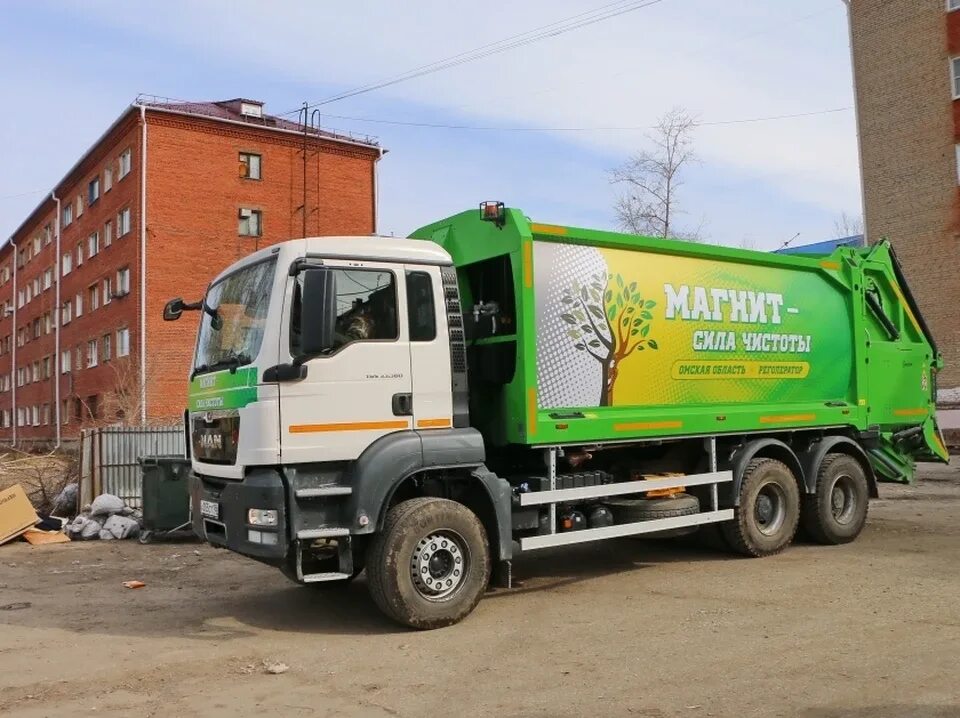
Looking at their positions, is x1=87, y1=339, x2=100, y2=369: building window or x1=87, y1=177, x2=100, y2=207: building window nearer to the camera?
x1=87, y1=339, x2=100, y2=369: building window

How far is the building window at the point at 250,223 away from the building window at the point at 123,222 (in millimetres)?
4353

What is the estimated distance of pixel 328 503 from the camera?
20.8 ft

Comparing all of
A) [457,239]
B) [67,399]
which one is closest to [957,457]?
[457,239]

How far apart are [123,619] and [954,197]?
26.0 metres

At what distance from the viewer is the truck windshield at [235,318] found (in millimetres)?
6520

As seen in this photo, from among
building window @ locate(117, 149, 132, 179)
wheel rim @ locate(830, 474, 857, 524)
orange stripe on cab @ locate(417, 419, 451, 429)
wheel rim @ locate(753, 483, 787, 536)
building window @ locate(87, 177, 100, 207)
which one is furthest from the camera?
building window @ locate(87, 177, 100, 207)

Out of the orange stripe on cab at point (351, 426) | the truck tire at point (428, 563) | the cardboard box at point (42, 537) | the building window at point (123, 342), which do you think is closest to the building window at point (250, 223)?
the building window at point (123, 342)

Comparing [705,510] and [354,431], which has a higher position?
[354,431]

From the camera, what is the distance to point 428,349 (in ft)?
22.1

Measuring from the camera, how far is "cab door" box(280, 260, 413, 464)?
6242 mm

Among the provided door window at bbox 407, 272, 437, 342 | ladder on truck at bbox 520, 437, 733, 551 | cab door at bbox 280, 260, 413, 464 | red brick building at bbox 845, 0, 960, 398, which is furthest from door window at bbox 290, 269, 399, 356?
red brick building at bbox 845, 0, 960, 398

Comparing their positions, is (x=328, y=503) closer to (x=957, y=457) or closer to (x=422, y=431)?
(x=422, y=431)

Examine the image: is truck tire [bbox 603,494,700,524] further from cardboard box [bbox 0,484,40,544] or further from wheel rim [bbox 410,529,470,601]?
cardboard box [bbox 0,484,40,544]

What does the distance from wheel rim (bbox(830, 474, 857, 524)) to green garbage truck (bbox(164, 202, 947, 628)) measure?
3 centimetres
